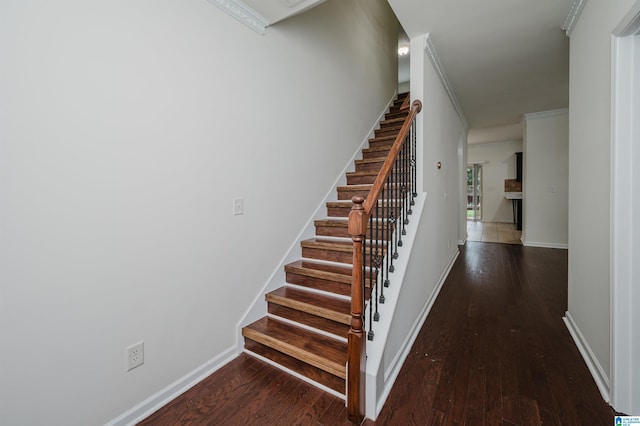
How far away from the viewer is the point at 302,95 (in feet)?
8.75

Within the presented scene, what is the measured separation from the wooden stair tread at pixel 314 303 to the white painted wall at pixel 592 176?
1.48 m

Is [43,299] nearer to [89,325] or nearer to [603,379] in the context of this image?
[89,325]

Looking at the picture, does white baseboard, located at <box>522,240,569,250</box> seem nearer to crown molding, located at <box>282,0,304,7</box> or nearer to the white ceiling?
the white ceiling

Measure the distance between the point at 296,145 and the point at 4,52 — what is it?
1.82m

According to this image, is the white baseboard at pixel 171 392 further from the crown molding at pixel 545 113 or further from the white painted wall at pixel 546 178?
the crown molding at pixel 545 113

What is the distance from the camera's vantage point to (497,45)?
266cm

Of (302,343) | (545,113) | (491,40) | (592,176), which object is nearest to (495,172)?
(545,113)

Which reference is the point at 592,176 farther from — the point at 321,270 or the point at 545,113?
the point at 545,113

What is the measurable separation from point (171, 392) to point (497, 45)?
380 cm

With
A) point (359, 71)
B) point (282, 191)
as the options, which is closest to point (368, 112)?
point (359, 71)

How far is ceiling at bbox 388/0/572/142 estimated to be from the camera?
84.1 inches

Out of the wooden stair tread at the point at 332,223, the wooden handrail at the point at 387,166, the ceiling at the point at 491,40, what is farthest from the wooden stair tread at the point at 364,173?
the ceiling at the point at 491,40

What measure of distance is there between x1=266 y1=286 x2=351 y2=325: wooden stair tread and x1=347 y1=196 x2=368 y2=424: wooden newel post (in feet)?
1.39

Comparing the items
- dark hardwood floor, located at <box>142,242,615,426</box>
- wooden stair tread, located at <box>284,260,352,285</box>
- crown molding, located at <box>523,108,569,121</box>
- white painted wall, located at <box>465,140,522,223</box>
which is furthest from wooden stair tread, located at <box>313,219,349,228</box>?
white painted wall, located at <box>465,140,522,223</box>
